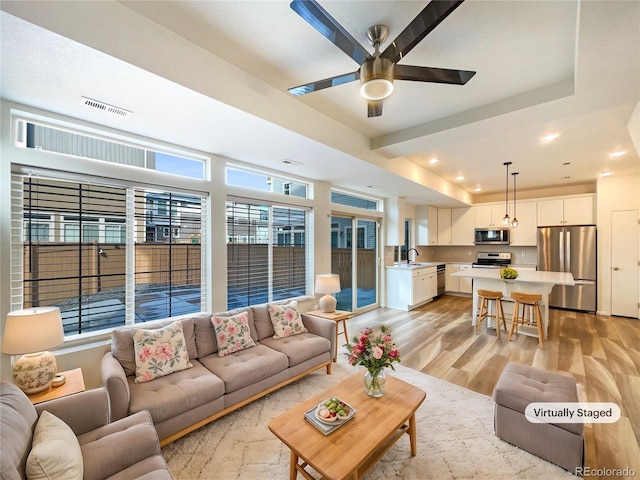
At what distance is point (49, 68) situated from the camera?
166 cm

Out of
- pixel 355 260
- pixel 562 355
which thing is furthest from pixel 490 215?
pixel 562 355

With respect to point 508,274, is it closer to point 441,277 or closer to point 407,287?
point 407,287

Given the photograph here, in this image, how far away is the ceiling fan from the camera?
1.25 m

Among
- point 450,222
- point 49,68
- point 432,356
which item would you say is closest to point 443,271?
point 450,222

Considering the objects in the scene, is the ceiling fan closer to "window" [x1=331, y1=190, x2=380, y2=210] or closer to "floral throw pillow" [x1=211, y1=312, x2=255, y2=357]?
"floral throw pillow" [x1=211, y1=312, x2=255, y2=357]

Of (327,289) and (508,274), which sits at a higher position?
(508,274)

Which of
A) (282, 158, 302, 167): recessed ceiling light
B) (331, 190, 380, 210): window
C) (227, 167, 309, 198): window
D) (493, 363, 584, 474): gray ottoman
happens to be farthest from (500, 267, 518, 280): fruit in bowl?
(282, 158, 302, 167): recessed ceiling light

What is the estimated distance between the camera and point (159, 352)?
2281 mm

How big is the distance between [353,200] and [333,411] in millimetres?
4488

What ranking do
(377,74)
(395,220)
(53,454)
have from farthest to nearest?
1. (395,220)
2. (377,74)
3. (53,454)

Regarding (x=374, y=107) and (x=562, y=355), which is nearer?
(x=374, y=107)

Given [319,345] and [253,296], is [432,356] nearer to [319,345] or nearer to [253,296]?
[319,345]

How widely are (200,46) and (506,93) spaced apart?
2.60 meters

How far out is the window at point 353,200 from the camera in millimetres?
5234
